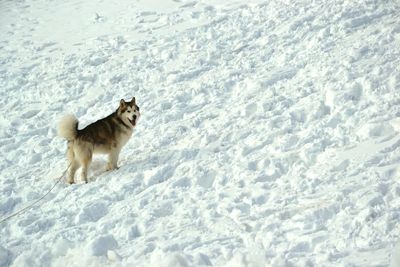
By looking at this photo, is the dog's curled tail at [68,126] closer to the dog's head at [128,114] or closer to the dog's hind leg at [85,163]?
the dog's hind leg at [85,163]

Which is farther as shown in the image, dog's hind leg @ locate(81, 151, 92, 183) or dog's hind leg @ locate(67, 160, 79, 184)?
dog's hind leg @ locate(67, 160, 79, 184)

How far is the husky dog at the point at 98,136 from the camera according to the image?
8.58 metres

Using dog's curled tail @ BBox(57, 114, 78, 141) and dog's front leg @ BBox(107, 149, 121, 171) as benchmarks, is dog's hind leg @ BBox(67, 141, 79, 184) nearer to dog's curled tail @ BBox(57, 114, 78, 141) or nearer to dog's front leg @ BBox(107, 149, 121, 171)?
dog's curled tail @ BBox(57, 114, 78, 141)

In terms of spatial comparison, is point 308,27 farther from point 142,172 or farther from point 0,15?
point 0,15

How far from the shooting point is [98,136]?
888cm

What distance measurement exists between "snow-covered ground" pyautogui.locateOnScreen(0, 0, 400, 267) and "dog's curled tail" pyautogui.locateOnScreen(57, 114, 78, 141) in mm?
836

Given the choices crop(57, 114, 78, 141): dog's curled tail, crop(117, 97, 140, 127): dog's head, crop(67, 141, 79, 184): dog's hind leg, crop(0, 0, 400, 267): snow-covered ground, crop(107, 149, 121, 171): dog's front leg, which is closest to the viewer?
crop(0, 0, 400, 267): snow-covered ground

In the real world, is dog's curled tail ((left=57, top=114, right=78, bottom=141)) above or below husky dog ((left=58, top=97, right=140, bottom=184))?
above

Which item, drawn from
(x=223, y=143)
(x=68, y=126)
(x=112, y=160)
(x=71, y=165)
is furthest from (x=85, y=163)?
(x=223, y=143)

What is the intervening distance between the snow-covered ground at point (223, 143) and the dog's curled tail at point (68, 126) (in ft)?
2.74

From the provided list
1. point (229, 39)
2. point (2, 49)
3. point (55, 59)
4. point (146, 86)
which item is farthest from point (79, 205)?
point (2, 49)

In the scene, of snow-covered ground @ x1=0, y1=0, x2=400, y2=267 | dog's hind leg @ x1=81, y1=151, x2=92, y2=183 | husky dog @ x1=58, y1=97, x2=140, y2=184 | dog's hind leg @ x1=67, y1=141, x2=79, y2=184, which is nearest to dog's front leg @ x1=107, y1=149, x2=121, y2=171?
husky dog @ x1=58, y1=97, x2=140, y2=184

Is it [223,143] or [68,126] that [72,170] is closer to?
[68,126]

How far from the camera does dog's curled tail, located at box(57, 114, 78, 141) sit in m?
8.48
